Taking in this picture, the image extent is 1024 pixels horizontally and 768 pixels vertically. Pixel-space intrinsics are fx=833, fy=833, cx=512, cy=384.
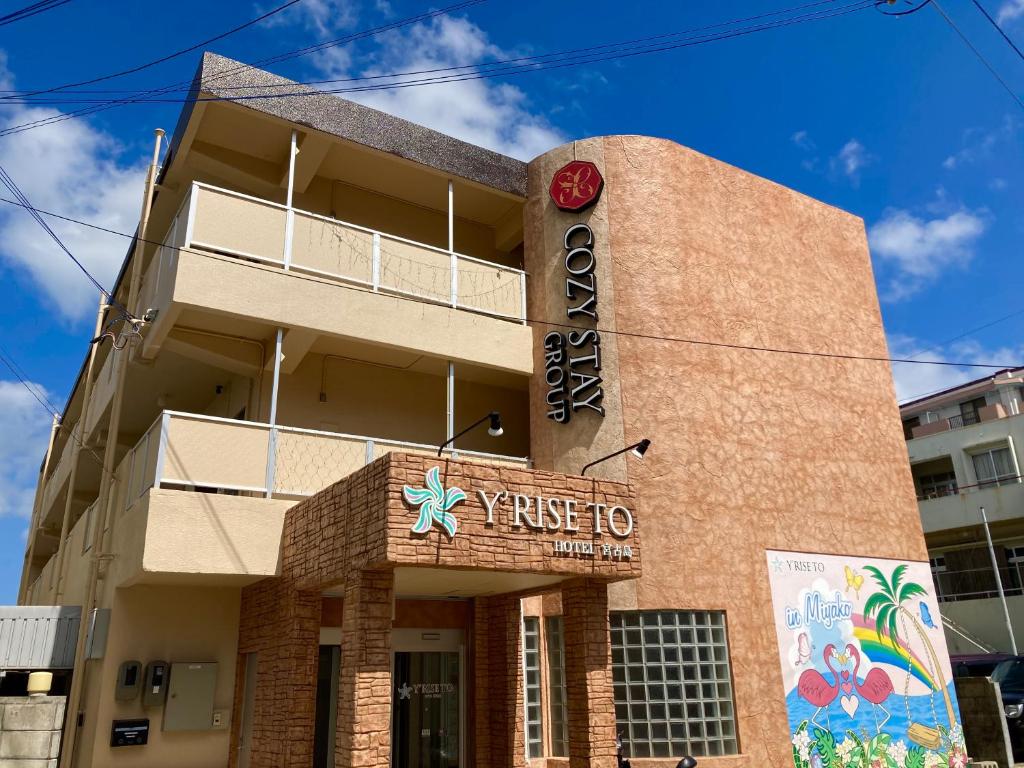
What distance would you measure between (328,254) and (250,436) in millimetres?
3402

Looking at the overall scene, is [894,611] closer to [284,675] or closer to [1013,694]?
[1013,694]

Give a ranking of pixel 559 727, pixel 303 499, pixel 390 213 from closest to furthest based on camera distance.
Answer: pixel 303 499 → pixel 559 727 → pixel 390 213

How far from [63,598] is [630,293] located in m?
12.6

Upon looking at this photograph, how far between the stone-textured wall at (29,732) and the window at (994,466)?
3520 cm

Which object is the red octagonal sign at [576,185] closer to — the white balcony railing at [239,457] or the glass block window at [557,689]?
the white balcony railing at [239,457]

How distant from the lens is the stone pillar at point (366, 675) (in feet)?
28.4

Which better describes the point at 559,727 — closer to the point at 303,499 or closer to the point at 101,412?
the point at 303,499

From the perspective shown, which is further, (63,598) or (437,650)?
(63,598)

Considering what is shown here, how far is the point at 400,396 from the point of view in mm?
15398

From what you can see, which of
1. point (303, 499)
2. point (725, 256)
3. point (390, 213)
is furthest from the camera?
point (390, 213)

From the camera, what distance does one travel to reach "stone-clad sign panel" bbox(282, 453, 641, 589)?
29.3 feet

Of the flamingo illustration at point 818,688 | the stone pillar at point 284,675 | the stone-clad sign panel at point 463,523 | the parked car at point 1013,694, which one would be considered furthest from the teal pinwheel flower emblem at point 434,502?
the parked car at point 1013,694

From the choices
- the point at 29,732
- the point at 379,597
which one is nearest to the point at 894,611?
the point at 379,597

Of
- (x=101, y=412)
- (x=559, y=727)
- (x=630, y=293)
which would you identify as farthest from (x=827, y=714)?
(x=101, y=412)
